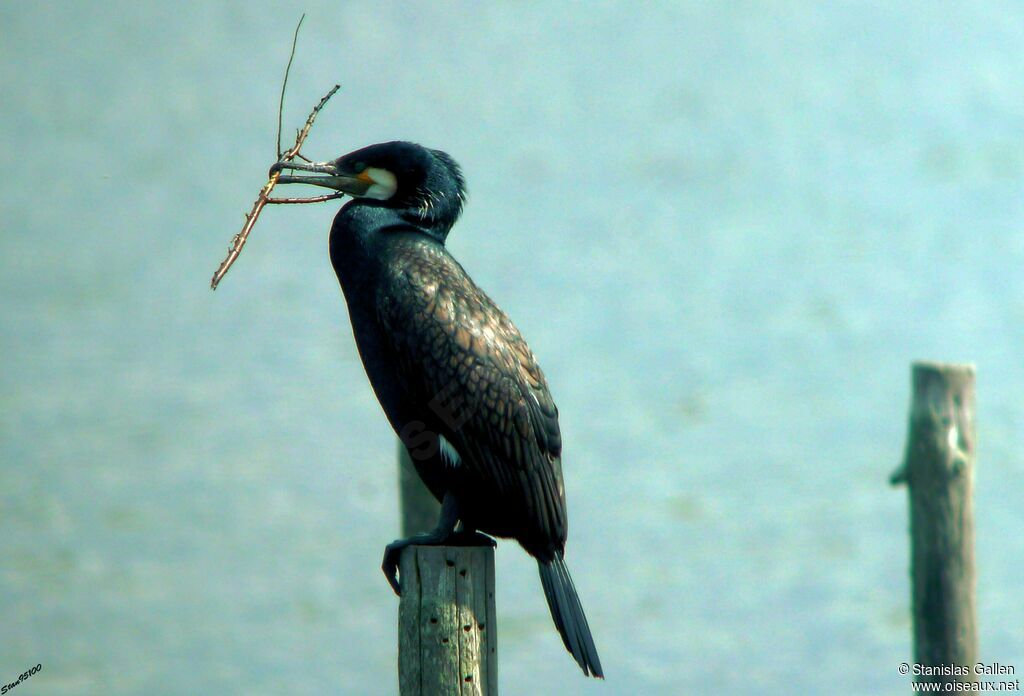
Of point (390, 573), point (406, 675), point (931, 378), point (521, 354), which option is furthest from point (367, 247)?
point (931, 378)

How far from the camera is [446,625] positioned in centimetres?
266

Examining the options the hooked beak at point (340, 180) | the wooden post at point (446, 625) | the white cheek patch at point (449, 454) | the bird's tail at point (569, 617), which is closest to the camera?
the wooden post at point (446, 625)

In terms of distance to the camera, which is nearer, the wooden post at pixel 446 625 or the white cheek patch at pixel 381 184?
the wooden post at pixel 446 625

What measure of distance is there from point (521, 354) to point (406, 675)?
0.78 m

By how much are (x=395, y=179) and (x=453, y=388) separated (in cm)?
57

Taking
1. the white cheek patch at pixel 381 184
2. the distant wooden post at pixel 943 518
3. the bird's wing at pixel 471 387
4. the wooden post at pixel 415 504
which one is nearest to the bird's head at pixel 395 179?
the white cheek patch at pixel 381 184

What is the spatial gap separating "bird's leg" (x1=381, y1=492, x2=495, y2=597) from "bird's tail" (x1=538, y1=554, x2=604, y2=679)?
15cm

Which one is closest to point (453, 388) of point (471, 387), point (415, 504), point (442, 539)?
point (471, 387)

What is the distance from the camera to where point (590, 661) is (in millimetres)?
2789

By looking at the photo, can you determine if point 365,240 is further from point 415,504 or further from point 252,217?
point 415,504

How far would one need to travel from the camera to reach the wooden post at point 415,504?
4473mm

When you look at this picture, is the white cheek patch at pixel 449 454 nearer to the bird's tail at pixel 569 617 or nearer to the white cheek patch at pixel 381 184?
the bird's tail at pixel 569 617

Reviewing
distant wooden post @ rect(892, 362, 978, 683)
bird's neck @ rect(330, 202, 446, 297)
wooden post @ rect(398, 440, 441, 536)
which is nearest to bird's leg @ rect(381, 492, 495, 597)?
bird's neck @ rect(330, 202, 446, 297)

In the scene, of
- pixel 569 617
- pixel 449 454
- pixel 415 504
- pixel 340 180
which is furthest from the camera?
pixel 415 504
